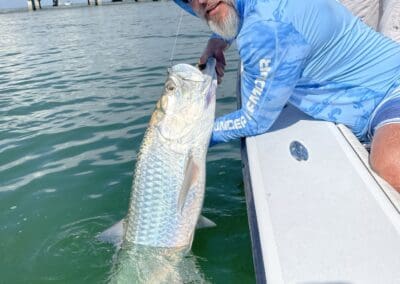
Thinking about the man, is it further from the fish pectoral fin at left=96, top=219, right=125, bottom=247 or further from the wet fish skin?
the fish pectoral fin at left=96, top=219, right=125, bottom=247

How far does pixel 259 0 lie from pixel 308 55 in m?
0.44

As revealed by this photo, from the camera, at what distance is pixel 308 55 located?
2.85 metres

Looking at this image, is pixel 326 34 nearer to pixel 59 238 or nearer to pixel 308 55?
pixel 308 55

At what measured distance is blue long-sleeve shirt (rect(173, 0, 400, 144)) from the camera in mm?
2707

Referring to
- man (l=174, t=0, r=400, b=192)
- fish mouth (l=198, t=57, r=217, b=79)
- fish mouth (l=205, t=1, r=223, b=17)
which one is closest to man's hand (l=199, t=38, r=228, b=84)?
fish mouth (l=198, t=57, r=217, b=79)

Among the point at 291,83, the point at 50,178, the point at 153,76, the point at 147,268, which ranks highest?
the point at 291,83

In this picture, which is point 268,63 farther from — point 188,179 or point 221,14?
point 188,179

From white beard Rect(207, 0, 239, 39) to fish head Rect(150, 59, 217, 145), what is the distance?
298mm

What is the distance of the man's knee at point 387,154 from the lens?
250 centimetres

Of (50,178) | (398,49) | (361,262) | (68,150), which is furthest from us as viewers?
(68,150)

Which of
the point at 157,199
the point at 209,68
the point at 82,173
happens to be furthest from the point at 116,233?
the point at 82,173

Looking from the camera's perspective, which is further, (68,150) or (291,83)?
(68,150)

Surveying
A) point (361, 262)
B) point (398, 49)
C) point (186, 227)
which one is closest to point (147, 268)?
point (186, 227)

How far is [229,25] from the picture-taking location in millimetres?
2900
